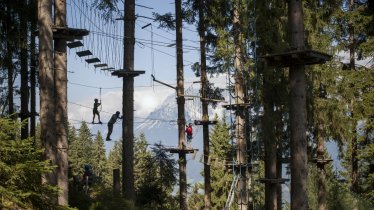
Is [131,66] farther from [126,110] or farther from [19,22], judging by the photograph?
[19,22]

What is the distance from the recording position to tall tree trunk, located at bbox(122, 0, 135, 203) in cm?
1538

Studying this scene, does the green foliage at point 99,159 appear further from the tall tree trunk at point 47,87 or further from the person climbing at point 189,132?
the tall tree trunk at point 47,87

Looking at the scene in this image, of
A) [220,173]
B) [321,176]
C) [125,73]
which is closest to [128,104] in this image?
[125,73]

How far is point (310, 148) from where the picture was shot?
2311 centimetres

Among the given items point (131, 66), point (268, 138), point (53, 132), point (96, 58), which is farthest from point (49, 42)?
point (268, 138)

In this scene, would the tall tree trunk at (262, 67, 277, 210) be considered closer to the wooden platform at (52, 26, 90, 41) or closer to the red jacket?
the red jacket

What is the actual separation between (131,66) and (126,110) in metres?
1.39

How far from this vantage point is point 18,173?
246 inches

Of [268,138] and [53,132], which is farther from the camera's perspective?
[268,138]

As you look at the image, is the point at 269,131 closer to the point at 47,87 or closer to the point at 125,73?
the point at 125,73

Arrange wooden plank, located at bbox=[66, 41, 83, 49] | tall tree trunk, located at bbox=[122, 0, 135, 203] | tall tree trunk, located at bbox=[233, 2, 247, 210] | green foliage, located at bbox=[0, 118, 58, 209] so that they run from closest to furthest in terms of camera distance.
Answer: green foliage, located at bbox=[0, 118, 58, 209] → wooden plank, located at bbox=[66, 41, 83, 49] → tall tree trunk, located at bbox=[122, 0, 135, 203] → tall tree trunk, located at bbox=[233, 2, 247, 210]

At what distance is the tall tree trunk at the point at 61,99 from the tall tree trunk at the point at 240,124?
21.8 ft

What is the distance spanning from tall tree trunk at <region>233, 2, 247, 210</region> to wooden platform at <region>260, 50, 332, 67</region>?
5.29m

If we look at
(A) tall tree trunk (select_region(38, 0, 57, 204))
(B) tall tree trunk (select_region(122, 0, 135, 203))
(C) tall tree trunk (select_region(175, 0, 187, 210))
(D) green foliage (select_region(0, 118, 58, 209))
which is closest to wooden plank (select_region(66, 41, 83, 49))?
(A) tall tree trunk (select_region(38, 0, 57, 204))
